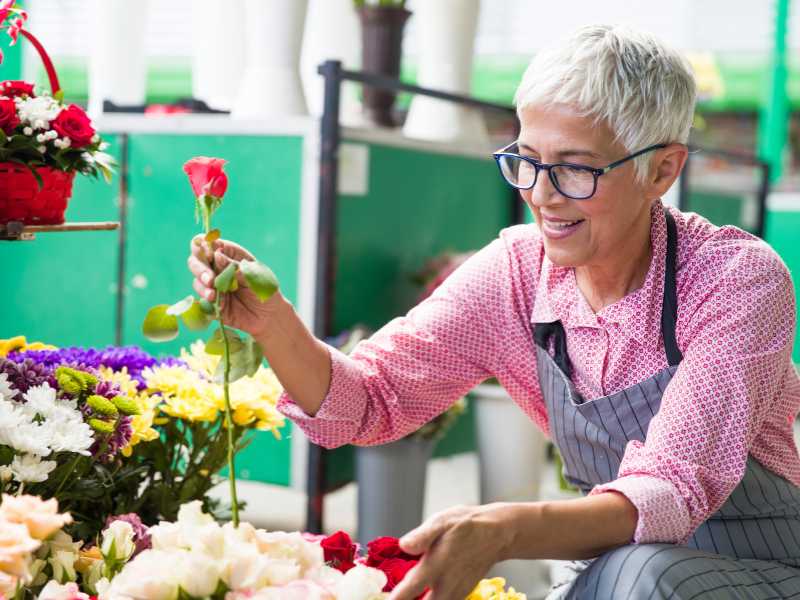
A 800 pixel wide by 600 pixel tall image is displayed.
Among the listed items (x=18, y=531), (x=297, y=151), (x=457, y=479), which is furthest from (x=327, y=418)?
(x=457, y=479)

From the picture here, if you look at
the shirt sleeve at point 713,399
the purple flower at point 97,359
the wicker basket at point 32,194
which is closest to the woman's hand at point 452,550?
the shirt sleeve at point 713,399

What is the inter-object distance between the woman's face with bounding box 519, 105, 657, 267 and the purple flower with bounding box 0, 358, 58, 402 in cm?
66

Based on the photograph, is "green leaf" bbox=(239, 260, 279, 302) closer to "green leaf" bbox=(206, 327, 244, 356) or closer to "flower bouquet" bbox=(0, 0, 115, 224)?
"green leaf" bbox=(206, 327, 244, 356)

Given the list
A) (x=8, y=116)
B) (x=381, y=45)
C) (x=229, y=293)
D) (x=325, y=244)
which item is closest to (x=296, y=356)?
(x=229, y=293)

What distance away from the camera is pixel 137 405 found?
1422 mm

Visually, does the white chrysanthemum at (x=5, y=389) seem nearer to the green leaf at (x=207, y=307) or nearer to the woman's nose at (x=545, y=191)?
the green leaf at (x=207, y=307)

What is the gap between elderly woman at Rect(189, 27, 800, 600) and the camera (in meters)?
1.25

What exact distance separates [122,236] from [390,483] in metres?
1.06

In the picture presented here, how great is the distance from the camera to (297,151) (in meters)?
2.96

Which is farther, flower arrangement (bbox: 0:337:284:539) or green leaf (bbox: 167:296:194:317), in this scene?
flower arrangement (bbox: 0:337:284:539)

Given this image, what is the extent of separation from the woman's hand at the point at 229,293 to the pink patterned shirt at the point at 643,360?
0.56 feet

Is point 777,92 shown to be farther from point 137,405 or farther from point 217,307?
point 217,307

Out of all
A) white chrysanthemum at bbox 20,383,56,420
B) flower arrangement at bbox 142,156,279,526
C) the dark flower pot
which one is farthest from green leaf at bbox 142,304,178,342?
the dark flower pot

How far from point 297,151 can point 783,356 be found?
179cm
